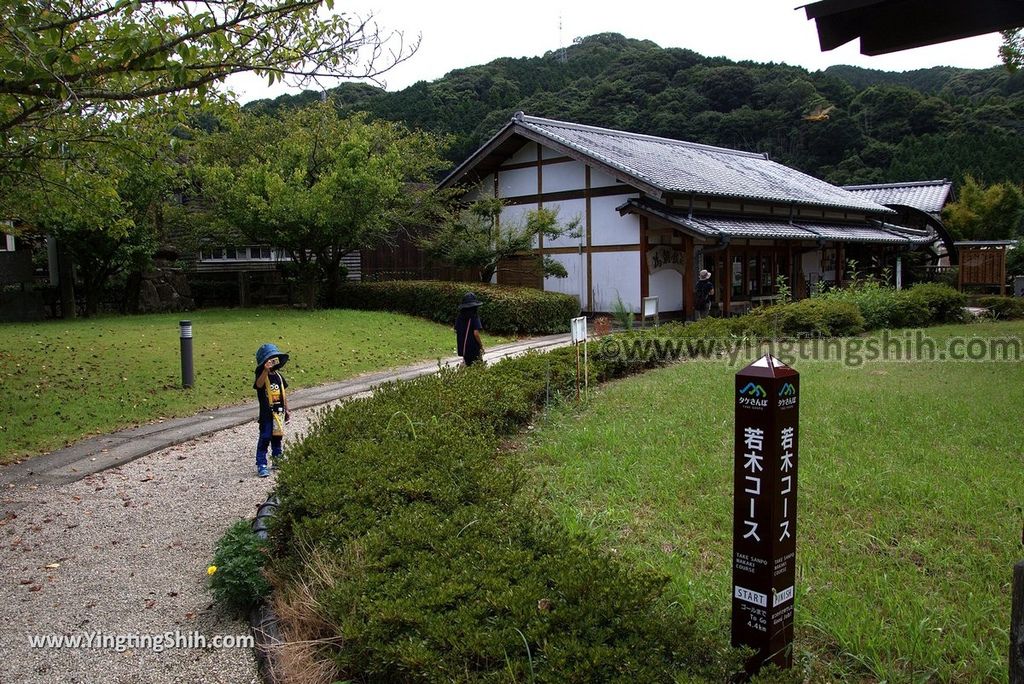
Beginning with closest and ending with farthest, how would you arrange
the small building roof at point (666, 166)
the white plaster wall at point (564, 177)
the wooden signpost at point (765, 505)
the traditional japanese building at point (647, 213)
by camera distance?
the wooden signpost at point (765, 505) → the small building roof at point (666, 166) → the traditional japanese building at point (647, 213) → the white plaster wall at point (564, 177)

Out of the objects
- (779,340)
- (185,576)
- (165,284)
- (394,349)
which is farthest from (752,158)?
(185,576)

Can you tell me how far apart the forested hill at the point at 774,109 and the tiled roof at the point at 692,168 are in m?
9.97

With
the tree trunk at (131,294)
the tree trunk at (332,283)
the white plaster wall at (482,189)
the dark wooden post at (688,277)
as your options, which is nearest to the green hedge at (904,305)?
the dark wooden post at (688,277)

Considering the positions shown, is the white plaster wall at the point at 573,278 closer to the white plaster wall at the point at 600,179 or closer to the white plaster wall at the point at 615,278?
the white plaster wall at the point at 615,278

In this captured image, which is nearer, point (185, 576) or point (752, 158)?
point (185, 576)

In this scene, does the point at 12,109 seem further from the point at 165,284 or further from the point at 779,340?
the point at 165,284

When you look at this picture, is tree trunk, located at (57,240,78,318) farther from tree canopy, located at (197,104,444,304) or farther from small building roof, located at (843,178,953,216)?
small building roof, located at (843,178,953,216)

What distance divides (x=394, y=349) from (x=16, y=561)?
993 centimetres

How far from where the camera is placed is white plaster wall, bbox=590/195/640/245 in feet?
63.6

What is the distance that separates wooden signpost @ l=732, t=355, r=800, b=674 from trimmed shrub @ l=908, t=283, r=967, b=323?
52.8ft

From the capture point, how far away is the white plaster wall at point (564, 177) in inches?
810

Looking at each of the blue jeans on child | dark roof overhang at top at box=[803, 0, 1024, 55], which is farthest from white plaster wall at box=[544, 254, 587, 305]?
dark roof overhang at top at box=[803, 0, 1024, 55]

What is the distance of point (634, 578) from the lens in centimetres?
312

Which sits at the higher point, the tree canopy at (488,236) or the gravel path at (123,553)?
the tree canopy at (488,236)
